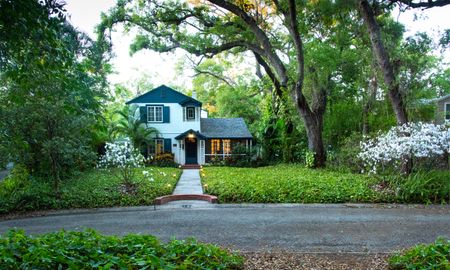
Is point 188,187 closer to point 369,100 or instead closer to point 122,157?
point 122,157

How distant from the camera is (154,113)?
21531 millimetres

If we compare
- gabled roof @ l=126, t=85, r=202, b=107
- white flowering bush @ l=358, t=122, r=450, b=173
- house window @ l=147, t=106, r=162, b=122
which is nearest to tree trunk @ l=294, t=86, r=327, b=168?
white flowering bush @ l=358, t=122, r=450, b=173

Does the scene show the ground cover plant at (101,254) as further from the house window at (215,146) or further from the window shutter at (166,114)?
the house window at (215,146)

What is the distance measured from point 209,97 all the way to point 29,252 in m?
32.0

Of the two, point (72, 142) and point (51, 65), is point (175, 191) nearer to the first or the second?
point (72, 142)

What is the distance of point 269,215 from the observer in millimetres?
8078

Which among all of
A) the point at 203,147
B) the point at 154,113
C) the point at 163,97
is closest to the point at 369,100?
the point at 203,147

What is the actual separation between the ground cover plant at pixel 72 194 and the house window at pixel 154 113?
9.97 metres

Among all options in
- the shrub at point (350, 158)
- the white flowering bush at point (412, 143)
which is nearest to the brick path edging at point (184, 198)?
the white flowering bush at point (412, 143)

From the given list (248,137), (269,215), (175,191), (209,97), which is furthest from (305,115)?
(209,97)

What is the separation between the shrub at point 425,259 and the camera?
12.0 ft

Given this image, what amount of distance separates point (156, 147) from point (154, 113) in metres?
2.14

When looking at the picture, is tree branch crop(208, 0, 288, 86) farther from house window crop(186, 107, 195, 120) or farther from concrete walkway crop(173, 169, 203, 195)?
concrete walkway crop(173, 169, 203, 195)

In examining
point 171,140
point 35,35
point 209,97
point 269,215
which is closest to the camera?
point 35,35
